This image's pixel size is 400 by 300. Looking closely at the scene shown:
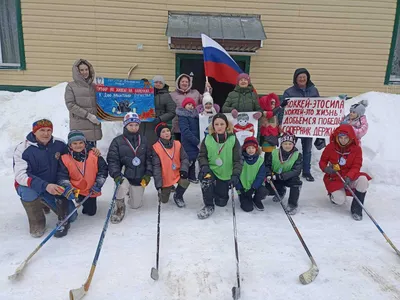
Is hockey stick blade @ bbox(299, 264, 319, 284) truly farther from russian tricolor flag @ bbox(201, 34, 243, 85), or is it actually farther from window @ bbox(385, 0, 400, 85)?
window @ bbox(385, 0, 400, 85)

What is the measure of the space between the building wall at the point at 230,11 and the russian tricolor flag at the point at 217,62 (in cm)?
209

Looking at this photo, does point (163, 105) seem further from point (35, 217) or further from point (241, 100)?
point (35, 217)

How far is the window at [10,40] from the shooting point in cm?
771

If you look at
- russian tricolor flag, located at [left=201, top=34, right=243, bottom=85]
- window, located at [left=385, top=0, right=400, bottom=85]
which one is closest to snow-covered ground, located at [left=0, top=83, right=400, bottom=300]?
russian tricolor flag, located at [left=201, top=34, right=243, bottom=85]

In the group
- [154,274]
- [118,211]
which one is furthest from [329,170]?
[118,211]

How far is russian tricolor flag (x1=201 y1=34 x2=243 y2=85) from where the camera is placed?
19.3 ft

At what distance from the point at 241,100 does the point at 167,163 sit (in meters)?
1.90

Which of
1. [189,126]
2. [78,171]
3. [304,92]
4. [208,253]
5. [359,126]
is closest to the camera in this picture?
[208,253]

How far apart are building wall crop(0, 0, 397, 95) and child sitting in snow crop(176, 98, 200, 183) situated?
2.90m

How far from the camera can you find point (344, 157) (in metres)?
4.70

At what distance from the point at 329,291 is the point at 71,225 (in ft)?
10.4

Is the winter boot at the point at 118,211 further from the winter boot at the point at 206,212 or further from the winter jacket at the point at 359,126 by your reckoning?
the winter jacket at the point at 359,126

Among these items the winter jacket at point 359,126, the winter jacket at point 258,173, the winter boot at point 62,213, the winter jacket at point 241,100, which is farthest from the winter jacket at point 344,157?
the winter boot at point 62,213

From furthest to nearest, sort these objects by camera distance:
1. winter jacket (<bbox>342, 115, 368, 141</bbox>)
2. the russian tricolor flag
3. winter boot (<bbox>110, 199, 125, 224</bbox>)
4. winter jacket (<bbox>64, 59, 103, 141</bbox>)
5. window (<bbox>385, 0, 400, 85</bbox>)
Result: 1. window (<bbox>385, 0, 400, 85</bbox>)
2. the russian tricolor flag
3. winter jacket (<bbox>342, 115, 368, 141</bbox>)
4. winter jacket (<bbox>64, 59, 103, 141</bbox>)
5. winter boot (<bbox>110, 199, 125, 224</bbox>)
